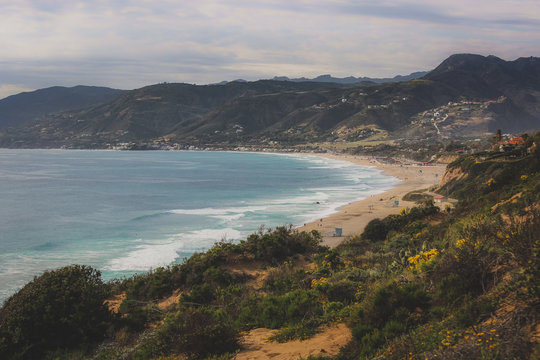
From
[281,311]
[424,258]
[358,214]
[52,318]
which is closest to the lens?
[281,311]

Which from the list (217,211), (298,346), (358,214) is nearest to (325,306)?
(298,346)

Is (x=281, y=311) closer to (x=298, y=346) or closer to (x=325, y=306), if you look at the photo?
(x=325, y=306)

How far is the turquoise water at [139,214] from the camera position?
28.1 m

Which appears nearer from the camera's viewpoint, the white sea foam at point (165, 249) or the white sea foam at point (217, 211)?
the white sea foam at point (165, 249)

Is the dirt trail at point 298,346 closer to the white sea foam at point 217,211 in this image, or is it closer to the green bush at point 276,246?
the green bush at point 276,246

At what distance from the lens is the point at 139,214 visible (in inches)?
1746

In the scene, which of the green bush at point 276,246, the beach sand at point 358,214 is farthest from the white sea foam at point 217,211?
the green bush at point 276,246

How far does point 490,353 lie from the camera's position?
15.5 ft

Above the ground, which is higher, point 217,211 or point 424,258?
point 424,258

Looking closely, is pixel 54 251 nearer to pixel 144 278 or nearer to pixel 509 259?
pixel 144 278

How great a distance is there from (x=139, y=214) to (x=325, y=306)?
38646mm

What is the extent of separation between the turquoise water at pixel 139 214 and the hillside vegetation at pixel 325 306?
1231cm

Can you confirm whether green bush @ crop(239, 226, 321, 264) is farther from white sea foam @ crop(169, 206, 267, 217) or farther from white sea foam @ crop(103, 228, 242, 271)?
white sea foam @ crop(169, 206, 267, 217)

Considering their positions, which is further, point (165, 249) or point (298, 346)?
point (165, 249)
